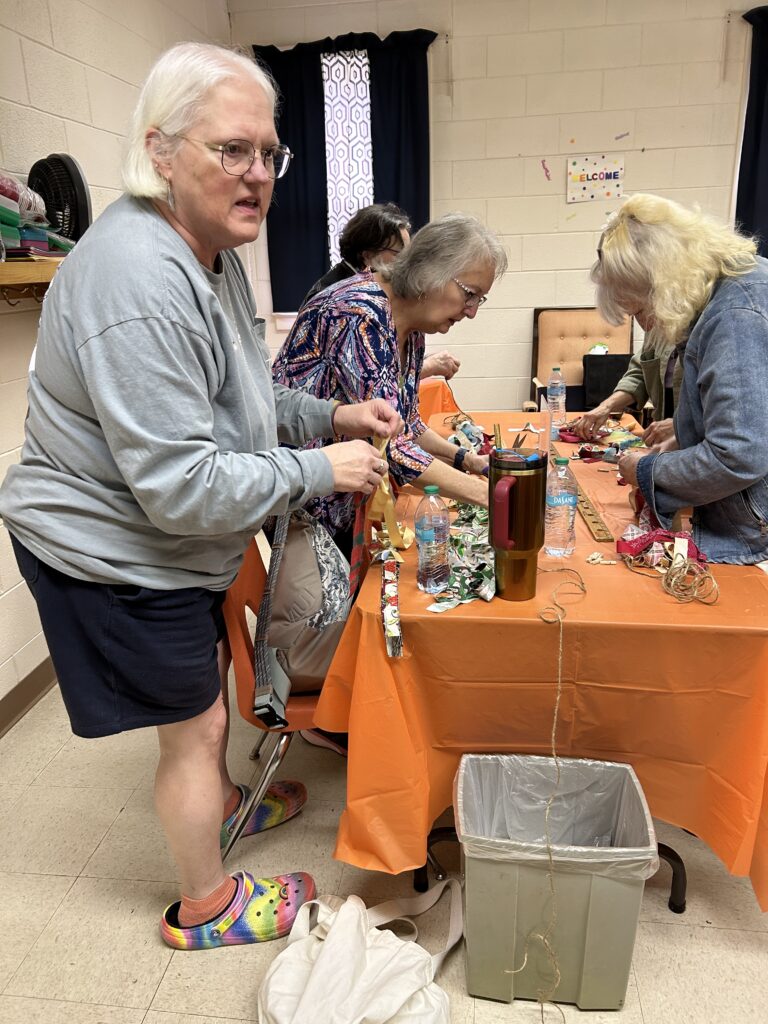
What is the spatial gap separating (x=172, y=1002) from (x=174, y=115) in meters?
1.55

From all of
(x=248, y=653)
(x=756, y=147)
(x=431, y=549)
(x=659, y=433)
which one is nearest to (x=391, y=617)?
(x=431, y=549)

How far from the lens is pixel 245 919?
1.48 m

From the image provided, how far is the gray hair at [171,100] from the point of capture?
102cm

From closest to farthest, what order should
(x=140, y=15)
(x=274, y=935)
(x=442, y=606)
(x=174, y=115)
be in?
(x=174, y=115) < (x=442, y=606) < (x=274, y=935) < (x=140, y=15)

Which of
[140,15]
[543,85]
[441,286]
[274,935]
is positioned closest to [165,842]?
[274,935]

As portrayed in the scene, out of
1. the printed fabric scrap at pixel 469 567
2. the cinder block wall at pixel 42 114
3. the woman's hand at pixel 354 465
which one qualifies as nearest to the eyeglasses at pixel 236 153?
the woman's hand at pixel 354 465

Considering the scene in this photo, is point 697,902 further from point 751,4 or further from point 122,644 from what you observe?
point 751,4

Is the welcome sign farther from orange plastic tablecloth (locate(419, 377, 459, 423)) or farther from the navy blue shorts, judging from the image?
the navy blue shorts

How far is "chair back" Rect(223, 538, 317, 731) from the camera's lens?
1.47 metres

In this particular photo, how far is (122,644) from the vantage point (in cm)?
121

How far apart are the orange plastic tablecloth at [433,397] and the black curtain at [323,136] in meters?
1.52

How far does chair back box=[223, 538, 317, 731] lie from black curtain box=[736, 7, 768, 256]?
11.7 ft

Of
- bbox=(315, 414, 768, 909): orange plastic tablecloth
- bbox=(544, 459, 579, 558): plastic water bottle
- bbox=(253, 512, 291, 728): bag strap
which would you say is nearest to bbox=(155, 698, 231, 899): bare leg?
bbox=(253, 512, 291, 728): bag strap

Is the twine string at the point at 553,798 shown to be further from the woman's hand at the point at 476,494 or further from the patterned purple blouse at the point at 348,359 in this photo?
the patterned purple blouse at the point at 348,359
